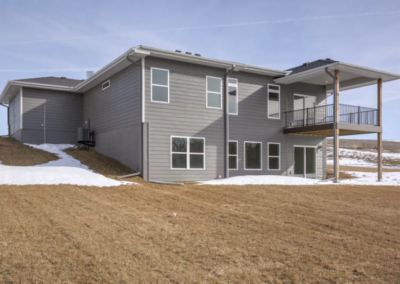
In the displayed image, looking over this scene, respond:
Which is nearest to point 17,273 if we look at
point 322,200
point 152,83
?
point 322,200

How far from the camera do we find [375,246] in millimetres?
5121

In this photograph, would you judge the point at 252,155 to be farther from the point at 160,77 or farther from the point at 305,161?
the point at 160,77

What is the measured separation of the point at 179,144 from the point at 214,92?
9.07 feet

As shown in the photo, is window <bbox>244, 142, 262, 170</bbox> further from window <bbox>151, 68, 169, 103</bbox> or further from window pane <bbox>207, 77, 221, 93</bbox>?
window <bbox>151, 68, 169, 103</bbox>

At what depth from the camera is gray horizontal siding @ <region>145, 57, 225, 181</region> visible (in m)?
13.1

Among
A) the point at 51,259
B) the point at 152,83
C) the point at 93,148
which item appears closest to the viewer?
the point at 51,259

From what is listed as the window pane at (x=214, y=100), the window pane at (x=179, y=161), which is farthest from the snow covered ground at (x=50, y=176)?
the window pane at (x=214, y=100)

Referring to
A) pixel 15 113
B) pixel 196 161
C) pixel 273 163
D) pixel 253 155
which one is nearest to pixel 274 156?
pixel 273 163

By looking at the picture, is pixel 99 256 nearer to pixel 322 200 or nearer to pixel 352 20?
pixel 322 200

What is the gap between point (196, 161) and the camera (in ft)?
45.8

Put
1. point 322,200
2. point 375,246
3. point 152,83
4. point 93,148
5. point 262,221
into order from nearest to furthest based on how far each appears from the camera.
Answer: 1. point 375,246
2. point 262,221
3. point 322,200
4. point 152,83
5. point 93,148

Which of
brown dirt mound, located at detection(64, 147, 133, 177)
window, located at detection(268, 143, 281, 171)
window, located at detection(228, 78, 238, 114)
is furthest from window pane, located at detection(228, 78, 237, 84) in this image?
brown dirt mound, located at detection(64, 147, 133, 177)

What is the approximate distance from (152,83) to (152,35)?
210 inches

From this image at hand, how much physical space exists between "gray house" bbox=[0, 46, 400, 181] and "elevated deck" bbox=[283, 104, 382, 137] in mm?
46
